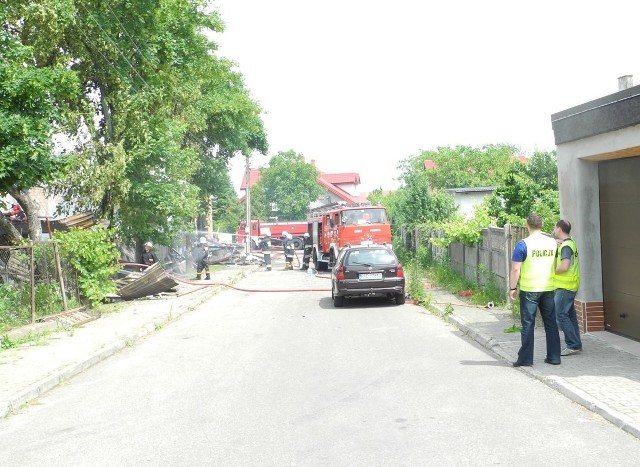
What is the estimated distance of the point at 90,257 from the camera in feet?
54.9

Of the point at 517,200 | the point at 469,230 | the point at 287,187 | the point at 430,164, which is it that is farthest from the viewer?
the point at 287,187

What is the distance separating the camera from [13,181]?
1355cm

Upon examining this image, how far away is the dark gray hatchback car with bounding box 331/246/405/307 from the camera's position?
17.5 m

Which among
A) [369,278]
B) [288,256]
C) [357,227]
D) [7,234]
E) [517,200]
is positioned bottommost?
[369,278]

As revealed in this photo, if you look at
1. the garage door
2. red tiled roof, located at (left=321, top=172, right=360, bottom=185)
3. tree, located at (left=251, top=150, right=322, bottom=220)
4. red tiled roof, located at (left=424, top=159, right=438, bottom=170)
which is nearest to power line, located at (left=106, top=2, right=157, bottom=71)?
the garage door

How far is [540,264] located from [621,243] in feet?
7.73

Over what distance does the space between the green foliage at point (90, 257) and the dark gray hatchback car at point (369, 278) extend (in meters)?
5.36

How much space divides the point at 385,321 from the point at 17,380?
7.45 meters

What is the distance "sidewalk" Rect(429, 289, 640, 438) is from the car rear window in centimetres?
451

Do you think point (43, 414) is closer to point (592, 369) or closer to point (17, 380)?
point (17, 380)

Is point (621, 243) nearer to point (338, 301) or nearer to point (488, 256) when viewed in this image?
point (488, 256)

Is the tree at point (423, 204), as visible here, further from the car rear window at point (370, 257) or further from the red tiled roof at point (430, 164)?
the red tiled roof at point (430, 164)

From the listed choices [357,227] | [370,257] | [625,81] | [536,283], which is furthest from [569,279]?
[357,227]

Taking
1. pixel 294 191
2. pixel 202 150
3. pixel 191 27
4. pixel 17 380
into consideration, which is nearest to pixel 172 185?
pixel 191 27
